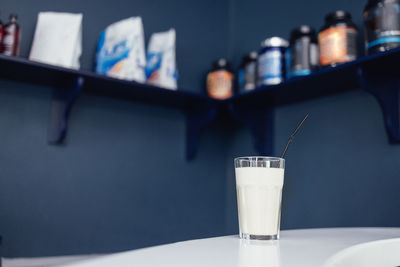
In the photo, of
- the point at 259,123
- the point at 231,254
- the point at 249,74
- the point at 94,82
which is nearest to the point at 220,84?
the point at 249,74

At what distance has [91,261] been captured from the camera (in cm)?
43

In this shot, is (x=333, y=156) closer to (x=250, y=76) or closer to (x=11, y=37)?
(x=250, y=76)

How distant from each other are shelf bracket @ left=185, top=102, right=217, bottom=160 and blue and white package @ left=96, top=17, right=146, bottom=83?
13.4 inches

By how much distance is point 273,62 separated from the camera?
1.54 m

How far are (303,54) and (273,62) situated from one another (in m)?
0.13

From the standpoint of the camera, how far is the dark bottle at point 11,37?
1.34 m

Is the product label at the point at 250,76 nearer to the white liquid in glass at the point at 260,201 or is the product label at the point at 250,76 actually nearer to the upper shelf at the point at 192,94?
the upper shelf at the point at 192,94

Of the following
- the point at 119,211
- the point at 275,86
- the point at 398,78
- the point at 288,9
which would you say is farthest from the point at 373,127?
the point at 119,211

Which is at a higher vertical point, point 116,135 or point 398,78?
point 398,78

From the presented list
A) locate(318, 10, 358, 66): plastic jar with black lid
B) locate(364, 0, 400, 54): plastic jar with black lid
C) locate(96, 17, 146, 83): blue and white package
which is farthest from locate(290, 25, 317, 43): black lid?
locate(96, 17, 146, 83): blue and white package

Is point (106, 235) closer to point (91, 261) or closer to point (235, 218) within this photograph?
point (235, 218)

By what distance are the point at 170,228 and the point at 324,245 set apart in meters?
1.26

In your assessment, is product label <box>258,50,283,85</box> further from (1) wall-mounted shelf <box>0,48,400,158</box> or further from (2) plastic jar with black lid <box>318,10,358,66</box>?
(2) plastic jar with black lid <box>318,10,358,66</box>

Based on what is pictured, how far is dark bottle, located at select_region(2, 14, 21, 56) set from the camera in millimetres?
1336
